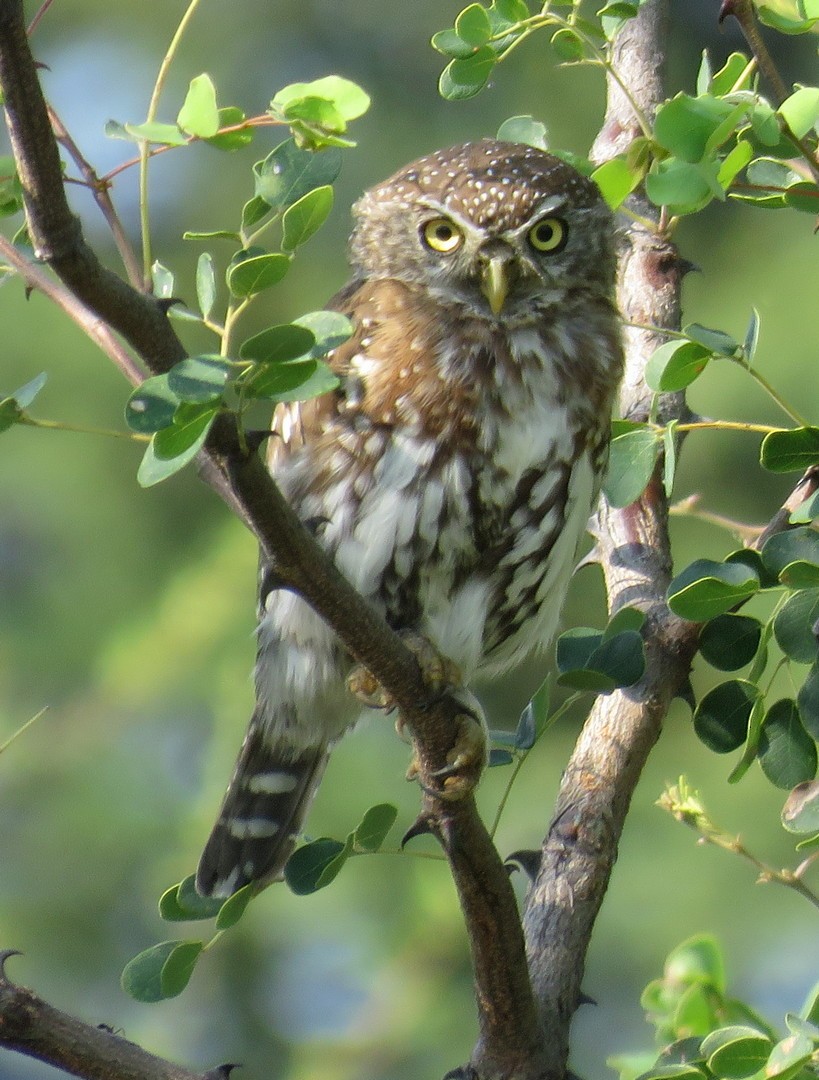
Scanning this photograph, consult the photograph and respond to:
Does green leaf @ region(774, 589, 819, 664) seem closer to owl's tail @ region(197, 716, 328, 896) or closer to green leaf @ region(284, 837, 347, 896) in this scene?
green leaf @ region(284, 837, 347, 896)

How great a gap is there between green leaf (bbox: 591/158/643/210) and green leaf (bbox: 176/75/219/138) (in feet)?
2.67

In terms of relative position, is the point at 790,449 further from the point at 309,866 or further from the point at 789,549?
the point at 309,866

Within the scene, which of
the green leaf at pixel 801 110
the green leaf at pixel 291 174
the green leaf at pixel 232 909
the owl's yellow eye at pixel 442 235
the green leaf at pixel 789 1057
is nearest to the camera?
the green leaf at pixel 789 1057

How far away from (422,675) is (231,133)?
2.37 feet

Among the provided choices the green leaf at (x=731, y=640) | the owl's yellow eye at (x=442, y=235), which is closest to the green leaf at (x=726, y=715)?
the green leaf at (x=731, y=640)

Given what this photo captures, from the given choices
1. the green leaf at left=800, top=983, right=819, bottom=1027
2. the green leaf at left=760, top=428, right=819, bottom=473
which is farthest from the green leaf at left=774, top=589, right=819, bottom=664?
the green leaf at left=800, top=983, right=819, bottom=1027

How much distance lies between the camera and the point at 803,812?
2027 millimetres

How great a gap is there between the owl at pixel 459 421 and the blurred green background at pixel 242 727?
196 centimetres

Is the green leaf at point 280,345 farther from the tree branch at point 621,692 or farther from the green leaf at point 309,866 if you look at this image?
the tree branch at point 621,692

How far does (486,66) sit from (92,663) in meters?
3.54

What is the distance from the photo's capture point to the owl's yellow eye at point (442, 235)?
280 centimetres

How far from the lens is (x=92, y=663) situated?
545 cm

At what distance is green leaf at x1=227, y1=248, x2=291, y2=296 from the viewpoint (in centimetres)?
148

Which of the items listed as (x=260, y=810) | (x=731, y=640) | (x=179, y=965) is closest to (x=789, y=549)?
(x=731, y=640)
